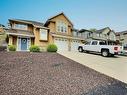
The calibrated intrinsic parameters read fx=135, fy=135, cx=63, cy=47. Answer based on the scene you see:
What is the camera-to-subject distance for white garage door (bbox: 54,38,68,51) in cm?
2779

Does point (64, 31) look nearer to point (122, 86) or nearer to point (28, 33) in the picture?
point (28, 33)

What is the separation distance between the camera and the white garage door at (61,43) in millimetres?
27789

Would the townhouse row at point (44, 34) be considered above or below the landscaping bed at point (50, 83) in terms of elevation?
above

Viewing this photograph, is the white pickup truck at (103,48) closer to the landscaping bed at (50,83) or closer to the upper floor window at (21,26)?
the landscaping bed at (50,83)

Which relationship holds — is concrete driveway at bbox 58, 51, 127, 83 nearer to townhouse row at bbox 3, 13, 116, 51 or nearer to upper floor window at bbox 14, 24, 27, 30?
townhouse row at bbox 3, 13, 116, 51

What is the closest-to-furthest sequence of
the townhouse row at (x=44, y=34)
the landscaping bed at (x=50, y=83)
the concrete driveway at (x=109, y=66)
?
the landscaping bed at (x=50, y=83) < the concrete driveway at (x=109, y=66) < the townhouse row at (x=44, y=34)

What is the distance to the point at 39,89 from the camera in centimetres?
723

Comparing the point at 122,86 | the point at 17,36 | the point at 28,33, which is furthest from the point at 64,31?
the point at 122,86

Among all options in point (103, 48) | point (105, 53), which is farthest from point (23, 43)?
point (105, 53)

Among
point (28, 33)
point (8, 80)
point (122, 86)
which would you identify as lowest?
point (122, 86)

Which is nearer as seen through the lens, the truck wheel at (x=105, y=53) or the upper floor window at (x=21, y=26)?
the truck wheel at (x=105, y=53)

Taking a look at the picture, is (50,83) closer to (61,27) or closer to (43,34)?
(43,34)

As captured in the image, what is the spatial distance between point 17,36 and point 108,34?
33086mm

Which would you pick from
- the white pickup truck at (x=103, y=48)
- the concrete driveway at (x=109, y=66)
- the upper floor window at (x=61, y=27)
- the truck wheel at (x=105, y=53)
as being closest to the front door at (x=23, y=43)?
the upper floor window at (x=61, y=27)
